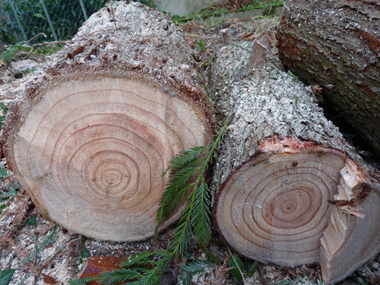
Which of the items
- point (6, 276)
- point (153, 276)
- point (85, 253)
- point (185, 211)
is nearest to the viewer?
point (153, 276)

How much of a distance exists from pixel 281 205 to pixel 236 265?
41 centimetres

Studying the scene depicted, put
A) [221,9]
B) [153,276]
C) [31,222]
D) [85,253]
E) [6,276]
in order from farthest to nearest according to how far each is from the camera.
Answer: [221,9] → [31,222] → [85,253] → [6,276] → [153,276]

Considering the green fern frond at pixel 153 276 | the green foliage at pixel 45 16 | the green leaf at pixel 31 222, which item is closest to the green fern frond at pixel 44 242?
the green leaf at pixel 31 222

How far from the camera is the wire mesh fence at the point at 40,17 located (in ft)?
19.2

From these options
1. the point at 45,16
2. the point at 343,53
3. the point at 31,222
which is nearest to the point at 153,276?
the point at 31,222

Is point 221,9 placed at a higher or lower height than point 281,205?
higher

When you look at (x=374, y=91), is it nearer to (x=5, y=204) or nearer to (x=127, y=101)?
(x=127, y=101)

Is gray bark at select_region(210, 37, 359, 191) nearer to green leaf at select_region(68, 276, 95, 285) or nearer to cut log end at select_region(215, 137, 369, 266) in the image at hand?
cut log end at select_region(215, 137, 369, 266)

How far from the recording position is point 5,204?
6.85 feet

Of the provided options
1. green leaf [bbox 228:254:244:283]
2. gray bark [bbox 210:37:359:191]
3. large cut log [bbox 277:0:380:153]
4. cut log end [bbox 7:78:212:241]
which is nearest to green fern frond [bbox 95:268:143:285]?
cut log end [bbox 7:78:212:241]

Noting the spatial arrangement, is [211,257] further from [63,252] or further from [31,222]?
[31,222]

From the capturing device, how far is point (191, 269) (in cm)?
148

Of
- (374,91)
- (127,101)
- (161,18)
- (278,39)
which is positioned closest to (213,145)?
(127,101)

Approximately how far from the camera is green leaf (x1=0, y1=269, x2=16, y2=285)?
1.54 m
